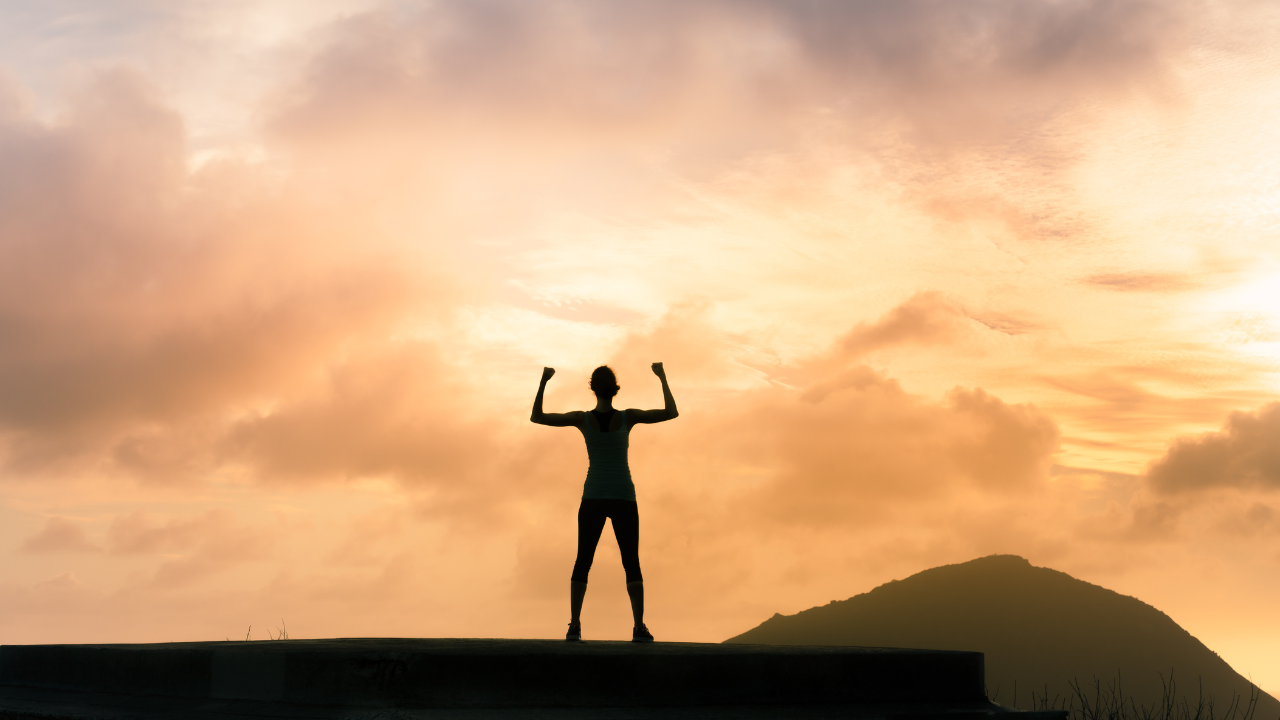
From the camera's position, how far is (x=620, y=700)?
739cm

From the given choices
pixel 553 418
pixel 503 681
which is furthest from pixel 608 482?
pixel 503 681

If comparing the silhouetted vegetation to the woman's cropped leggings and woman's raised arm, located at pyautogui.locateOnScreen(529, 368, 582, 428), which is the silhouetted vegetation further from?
woman's raised arm, located at pyautogui.locateOnScreen(529, 368, 582, 428)

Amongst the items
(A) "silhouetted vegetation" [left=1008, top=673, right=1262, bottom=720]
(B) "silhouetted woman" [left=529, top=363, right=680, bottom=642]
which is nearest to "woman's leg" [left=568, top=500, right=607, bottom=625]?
(B) "silhouetted woman" [left=529, top=363, right=680, bottom=642]

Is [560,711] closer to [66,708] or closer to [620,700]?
[620,700]

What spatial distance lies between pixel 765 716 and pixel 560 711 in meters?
1.57

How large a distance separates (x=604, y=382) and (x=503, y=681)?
344cm

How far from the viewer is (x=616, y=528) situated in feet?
32.1

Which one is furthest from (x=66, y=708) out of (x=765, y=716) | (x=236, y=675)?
(x=765, y=716)

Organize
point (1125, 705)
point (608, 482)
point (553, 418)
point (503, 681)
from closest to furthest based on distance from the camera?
1. point (503, 681)
2. point (608, 482)
3. point (553, 418)
4. point (1125, 705)

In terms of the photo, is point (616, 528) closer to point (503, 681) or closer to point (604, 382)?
point (604, 382)

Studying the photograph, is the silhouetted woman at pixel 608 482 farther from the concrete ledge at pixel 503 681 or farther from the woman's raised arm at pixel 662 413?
the concrete ledge at pixel 503 681

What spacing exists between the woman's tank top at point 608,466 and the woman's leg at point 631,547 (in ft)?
0.41

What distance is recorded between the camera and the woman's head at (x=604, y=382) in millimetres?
9859

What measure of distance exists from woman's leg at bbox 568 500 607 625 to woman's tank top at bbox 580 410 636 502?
123 millimetres
